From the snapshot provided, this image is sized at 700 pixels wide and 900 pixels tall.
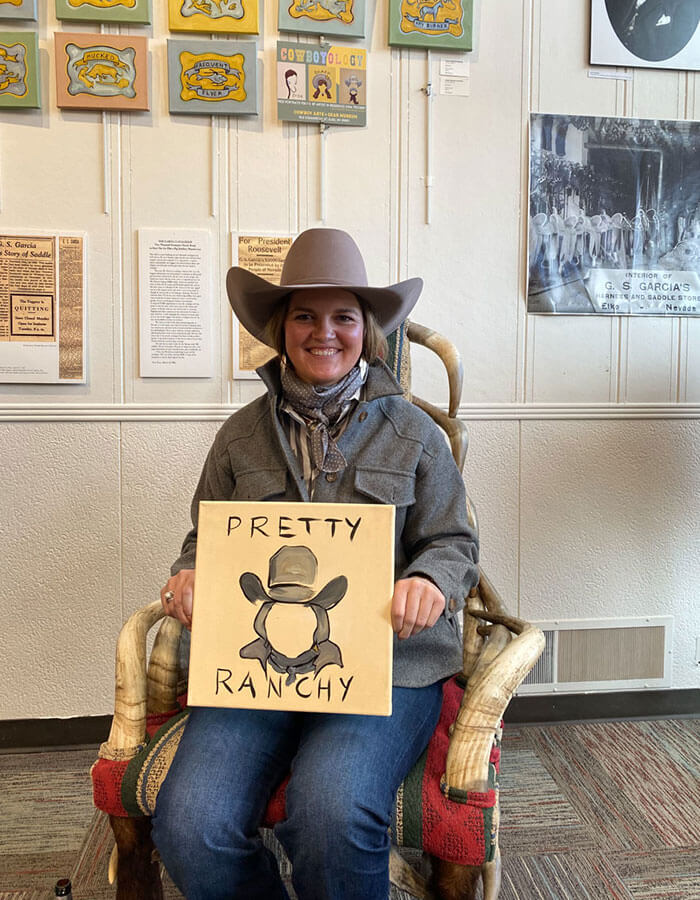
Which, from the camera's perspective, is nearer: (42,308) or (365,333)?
(365,333)

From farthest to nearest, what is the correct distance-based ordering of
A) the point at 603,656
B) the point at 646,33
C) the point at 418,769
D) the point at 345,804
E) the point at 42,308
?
the point at 603,656 < the point at 646,33 < the point at 42,308 < the point at 418,769 < the point at 345,804

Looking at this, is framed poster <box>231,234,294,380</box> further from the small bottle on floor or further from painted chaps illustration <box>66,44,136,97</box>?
the small bottle on floor

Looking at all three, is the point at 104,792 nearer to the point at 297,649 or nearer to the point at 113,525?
the point at 297,649

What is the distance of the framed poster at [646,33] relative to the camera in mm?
2031

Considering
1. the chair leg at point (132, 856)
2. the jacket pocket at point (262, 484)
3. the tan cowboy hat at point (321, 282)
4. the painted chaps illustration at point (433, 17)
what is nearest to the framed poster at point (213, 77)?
the painted chaps illustration at point (433, 17)

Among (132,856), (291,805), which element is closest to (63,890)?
(132,856)

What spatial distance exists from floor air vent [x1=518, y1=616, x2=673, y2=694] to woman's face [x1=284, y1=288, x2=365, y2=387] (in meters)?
1.30

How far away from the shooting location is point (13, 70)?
1860 millimetres

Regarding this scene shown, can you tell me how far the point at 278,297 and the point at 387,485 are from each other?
17.3 inches

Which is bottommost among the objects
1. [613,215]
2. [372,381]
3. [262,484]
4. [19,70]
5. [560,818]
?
[560,818]

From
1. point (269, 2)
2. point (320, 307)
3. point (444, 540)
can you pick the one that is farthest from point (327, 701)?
point (269, 2)

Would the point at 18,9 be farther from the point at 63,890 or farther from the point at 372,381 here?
the point at 63,890

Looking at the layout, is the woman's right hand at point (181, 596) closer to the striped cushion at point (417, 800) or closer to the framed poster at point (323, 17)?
the striped cushion at point (417, 800)

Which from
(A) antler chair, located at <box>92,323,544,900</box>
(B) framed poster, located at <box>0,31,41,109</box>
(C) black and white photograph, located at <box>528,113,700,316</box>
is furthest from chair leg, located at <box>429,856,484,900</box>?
(B) framed poster, located at <box>0,31,41,109</box>
